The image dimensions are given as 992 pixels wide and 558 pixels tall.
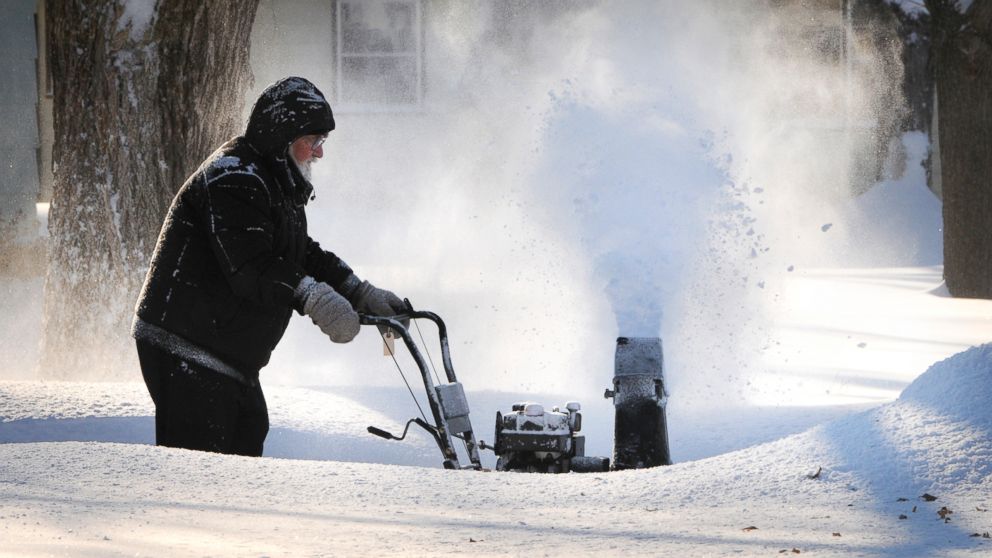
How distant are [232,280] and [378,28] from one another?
1297 cm

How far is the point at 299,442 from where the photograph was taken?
230 inches

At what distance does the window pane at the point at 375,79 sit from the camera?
16.7m

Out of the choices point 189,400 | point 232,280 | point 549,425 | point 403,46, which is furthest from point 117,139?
point 403,46

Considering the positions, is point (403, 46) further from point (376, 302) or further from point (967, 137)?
point (376, 302)

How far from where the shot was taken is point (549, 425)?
473 centimetres

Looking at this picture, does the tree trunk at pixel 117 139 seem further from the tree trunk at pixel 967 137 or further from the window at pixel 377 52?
the window at pixel 377 52

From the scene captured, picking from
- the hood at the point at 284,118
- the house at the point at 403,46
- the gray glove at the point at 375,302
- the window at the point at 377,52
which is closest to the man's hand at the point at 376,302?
the gray glove at the point at 375,302

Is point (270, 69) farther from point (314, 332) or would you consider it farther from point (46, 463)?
point (46, 463)

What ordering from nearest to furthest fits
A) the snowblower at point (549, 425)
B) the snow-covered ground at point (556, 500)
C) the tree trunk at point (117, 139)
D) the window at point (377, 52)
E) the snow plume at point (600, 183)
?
the snow-covered ground at point (556, 500)
the snowblower at point (549, 425)
the tree trunk at point (117, 139)
the snow plume at point (600, 183)
the window at point (377, 52)

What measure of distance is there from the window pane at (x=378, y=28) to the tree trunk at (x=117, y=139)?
9.30 m

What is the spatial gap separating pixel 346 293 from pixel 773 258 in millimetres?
10744

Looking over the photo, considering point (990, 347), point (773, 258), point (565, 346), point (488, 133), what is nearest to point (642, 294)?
point (565, 346)

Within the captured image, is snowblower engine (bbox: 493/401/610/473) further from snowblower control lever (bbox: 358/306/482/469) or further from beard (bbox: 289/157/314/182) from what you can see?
beard (bbox: 289/157/314/182)

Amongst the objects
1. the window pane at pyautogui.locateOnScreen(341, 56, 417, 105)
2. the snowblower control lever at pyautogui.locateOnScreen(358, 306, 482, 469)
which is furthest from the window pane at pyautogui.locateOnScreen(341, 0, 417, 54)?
the snowblower control lever at pyautogui.locateOnScreen(358, 306, 482, 469)
